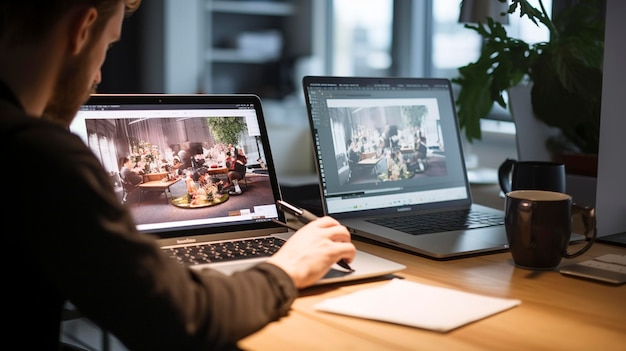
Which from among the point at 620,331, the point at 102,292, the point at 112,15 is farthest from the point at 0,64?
the point at 620,331

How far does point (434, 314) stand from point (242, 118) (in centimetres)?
58

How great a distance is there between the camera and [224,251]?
45.1 inches

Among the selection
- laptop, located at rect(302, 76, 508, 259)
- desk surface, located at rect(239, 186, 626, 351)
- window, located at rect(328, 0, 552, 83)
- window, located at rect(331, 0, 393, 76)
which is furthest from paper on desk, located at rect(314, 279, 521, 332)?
window, located at rect(331, 0, 393, 76)

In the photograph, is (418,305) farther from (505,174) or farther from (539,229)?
(505,174)

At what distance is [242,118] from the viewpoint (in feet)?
4.30

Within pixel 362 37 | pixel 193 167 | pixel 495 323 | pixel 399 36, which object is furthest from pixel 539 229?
pixel 362 37

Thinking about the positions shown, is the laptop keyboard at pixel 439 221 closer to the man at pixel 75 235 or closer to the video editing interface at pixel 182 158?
the video editing interface at pixel 182 158

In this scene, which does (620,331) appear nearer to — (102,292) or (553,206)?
(553,206)

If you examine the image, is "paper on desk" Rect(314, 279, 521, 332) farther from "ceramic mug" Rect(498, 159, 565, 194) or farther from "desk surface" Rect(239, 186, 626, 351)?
"ceramic mug" Rect(498, 159, 565, 194)

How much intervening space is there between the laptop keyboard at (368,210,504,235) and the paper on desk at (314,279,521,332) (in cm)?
37

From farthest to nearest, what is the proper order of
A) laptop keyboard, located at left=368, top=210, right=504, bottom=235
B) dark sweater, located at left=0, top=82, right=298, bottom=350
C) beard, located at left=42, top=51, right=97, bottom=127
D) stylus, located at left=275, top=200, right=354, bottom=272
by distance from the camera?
laptop keyboard, located at left=368, top=210, right=504, bottom=235 < stylus, located at left=275, top=200, right=354, bottom=272 < beard, located at left=42, top=51, right=97, bottom=127 < dark sweater, located at left=0, top=82, right=298, bottom=350

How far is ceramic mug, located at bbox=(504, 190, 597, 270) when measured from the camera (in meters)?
1.11

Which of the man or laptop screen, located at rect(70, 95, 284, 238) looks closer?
the man

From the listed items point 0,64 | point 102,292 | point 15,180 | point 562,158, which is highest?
point 0,64
